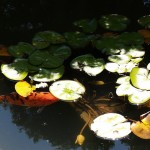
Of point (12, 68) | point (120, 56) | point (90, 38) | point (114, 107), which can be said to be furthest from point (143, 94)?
point (12, 68)

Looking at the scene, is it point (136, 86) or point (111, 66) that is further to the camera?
point (111, 66)

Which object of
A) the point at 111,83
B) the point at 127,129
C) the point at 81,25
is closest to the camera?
the point at 127,129

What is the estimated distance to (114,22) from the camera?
2.40m

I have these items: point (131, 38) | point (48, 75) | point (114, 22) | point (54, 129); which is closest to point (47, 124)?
Answer: point (54, 129)

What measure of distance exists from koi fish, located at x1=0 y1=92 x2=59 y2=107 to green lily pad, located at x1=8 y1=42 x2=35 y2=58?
295mm

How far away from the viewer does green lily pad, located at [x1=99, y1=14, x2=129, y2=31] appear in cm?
235

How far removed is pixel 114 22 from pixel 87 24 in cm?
18

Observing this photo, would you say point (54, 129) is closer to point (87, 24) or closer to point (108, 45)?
point (108, 45)

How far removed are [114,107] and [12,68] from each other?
598 mm

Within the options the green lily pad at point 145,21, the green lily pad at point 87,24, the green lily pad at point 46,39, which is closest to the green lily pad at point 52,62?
the green lily pad at point 46,39

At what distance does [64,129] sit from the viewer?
69.0 inches

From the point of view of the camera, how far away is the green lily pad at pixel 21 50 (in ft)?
6.97

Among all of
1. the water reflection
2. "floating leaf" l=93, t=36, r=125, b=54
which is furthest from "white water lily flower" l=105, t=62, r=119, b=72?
the water reflection

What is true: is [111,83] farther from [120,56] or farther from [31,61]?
[31,61]
